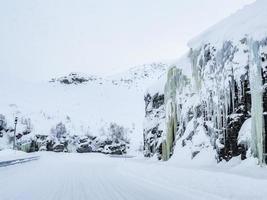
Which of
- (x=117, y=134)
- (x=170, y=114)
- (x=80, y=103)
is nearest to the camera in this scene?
(x=170, y=114)

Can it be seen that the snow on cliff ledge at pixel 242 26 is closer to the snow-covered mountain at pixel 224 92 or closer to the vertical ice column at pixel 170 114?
the snow-covered mountain at pixel 224 92

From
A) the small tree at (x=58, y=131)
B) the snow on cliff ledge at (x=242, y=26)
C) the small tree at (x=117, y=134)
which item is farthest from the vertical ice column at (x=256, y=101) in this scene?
the small tree at (x=58, y=131)

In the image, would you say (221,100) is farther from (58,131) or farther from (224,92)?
(58,131)

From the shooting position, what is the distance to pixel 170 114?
26.1 meters

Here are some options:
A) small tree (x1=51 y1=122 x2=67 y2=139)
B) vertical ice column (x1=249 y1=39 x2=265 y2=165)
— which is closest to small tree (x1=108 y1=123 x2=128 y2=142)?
small tree (x1=51 y1=122 x2=67 y2=139)

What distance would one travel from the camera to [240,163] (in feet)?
48.2

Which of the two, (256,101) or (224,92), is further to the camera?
(224,92)

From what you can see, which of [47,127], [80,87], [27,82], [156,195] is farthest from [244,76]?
[27,82]

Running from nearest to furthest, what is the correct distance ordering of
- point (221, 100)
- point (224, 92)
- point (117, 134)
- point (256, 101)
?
point (256, 101) < point (224, 92) < point (221, 100) < point (117, 134)

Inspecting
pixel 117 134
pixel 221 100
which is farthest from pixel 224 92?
pixel 117 134

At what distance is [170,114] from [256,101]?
1215cm

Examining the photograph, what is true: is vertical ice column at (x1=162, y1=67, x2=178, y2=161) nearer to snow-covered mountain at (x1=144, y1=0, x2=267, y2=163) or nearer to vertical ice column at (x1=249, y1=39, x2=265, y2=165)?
snow-covered mountain at (x1=144, y1=0, x2=267, y2=163)

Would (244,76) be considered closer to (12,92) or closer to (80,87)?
(12,92)

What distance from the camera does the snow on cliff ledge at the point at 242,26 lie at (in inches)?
593
